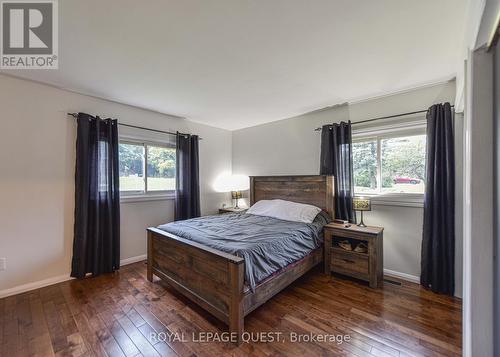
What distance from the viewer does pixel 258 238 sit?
218cm

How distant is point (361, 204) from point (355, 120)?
1.21m

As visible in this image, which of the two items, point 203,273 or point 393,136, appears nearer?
point 203,273

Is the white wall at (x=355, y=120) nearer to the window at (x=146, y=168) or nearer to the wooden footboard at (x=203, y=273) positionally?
the window at (x=146, y=168)

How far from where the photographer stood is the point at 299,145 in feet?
12.1

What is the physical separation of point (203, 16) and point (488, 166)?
1.92 meters

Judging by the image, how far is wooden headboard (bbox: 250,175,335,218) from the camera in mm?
3126

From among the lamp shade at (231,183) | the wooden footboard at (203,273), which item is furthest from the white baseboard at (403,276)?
the lamp shade at (231,183)

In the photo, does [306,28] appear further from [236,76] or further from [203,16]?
[236,76]

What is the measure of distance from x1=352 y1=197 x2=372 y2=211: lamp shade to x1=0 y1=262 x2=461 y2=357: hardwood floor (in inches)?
35.3

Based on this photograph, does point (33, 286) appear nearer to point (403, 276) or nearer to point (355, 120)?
point (403, 276)

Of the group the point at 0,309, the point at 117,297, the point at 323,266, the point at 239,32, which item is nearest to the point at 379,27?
the point at 239,32

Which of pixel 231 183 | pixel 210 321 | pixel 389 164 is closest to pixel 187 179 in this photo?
pixel 231 183

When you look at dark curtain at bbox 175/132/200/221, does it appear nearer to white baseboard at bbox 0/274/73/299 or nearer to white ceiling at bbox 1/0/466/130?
white ceiling at bbox 1/0/466/130

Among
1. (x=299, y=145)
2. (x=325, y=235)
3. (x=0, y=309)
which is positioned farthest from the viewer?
(x=299, y=145)
